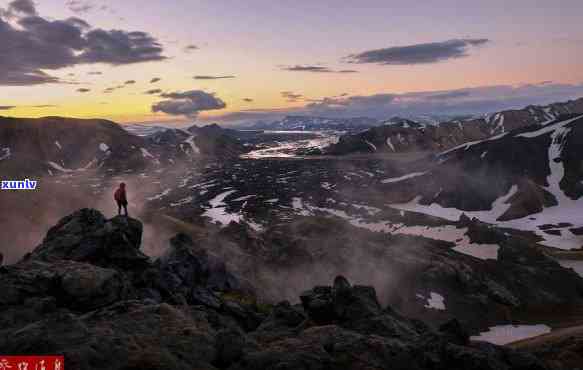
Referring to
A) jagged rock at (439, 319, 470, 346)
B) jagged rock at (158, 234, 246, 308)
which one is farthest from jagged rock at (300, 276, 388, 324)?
jagged rock at (158, 234, 246, 308)

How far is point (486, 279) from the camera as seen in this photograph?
89.4 meters

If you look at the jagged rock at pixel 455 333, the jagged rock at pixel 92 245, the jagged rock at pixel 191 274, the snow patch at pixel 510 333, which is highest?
the jagged rock at pixel 92 245

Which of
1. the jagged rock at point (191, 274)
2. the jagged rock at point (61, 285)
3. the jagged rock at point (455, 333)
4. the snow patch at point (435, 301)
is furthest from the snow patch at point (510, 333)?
the jagged rock at point (61, 285)

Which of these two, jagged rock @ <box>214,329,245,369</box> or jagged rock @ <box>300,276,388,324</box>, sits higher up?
jagged rock @ <box>214,329,245,369</box>

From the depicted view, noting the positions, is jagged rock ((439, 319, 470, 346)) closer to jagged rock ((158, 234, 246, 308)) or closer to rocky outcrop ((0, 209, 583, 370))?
rocky outcrop ((0, 209, 583, 370))

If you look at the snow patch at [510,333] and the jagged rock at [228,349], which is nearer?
the jagged rock at [228,349]

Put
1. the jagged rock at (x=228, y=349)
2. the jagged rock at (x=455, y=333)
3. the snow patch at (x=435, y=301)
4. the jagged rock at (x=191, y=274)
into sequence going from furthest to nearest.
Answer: the snow patch at (x=435, y=301) → the jagged rock at (x=191, y=274) → the jagged rock at (x=455, y=333) → the jagged rock at (x=228, y=349)

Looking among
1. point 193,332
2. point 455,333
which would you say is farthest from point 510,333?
point 193,332

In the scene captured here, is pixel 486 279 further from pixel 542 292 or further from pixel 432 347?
pixel 432 347

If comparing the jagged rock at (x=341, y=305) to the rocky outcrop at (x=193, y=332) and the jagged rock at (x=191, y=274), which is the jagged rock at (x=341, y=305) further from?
the jagged rock at (x=191, y=274)

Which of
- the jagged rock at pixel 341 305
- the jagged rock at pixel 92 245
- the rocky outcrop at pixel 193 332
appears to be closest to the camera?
the rocky outcrop at pixel 193 332

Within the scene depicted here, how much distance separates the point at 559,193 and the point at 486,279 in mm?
133619

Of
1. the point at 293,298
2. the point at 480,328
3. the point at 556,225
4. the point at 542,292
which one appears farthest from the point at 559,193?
the point at 293,298

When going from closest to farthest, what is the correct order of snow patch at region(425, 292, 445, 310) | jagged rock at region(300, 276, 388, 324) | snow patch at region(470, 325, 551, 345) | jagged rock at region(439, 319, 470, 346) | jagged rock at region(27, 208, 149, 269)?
jagged rock at region(439, 319, 470, 346) → jagged rock at region(300, 276, 388, 324) → jagged rock at region(27, 208, 149, 269) → snow patch at region(470, 325, 551, 345) → snow patch at region(425, 292, 445, 310)
